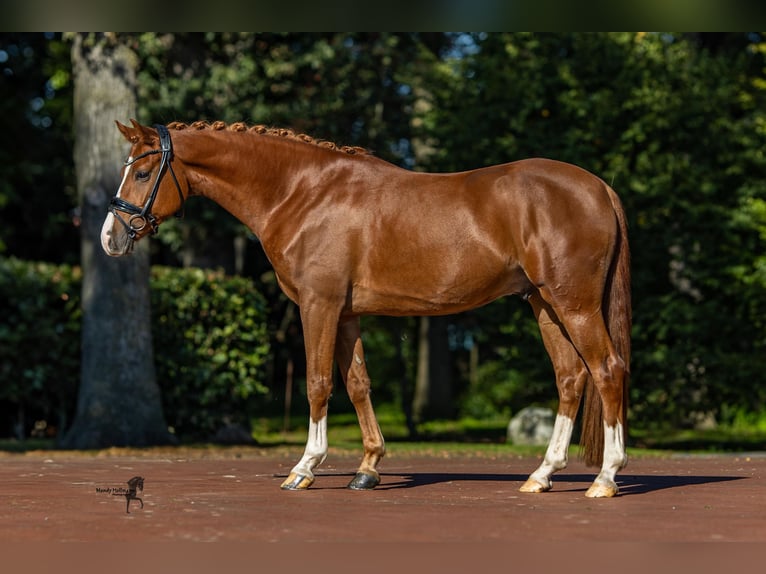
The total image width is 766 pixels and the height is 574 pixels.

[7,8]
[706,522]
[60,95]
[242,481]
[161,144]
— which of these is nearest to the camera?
[706,522]

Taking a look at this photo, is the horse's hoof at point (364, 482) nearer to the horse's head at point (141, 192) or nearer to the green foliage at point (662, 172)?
the horse's head at point (141, 192)

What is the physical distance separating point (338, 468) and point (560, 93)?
8.18 m

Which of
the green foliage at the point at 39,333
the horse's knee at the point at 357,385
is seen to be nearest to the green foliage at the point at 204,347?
the green foliage at the point at 39,333

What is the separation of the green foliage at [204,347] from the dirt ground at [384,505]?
478 centimetres

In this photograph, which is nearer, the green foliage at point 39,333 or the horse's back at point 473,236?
the horse's back at point 473,236

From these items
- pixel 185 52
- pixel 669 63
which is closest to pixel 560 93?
pixel 669 63

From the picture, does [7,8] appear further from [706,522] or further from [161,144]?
[706,522]

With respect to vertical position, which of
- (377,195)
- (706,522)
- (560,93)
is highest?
(560,93)

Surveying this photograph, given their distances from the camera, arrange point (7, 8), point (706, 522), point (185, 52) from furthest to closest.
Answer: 1. point (185, 52)
2. point (7, 8)
3. point (706, 522)

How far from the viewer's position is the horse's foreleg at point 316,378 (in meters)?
8.45

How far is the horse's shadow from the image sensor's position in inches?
344

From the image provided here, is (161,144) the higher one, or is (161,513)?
(161,144)

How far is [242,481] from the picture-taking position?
9.38m

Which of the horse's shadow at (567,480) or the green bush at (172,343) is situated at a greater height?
the green bush at (172,343)
